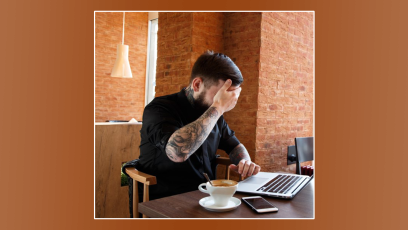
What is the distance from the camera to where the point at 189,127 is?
1240 millimetres

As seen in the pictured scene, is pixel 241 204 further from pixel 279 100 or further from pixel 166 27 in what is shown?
pixel 166 27

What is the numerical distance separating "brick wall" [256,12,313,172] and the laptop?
110 centimetres

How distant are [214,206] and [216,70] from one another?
2.37 ft

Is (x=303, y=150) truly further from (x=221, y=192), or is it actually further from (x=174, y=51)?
(x=221, y=192)

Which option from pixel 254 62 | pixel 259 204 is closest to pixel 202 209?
pixel 259 204

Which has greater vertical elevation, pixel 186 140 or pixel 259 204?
pixel 186 140

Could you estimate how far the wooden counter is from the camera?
2041 mm

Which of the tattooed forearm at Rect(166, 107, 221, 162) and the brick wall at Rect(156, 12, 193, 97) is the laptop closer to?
the tattooed forearm at Rect(166, 107, 221, 162)

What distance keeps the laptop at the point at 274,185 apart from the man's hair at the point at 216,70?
479 millimetres

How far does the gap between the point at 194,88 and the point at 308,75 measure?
194cm

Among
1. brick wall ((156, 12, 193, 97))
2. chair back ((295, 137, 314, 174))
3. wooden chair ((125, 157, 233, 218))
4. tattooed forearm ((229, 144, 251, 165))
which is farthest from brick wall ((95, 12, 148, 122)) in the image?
wooden chair ((125, 157, 233, 218))

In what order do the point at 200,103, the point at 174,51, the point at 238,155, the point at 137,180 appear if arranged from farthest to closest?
the point at 174,51
the point at 238,155
the point at 200,103
the point at 137,180

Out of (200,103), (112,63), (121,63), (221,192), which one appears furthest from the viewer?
(112,63)

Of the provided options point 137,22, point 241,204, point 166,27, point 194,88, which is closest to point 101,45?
point 137,22
